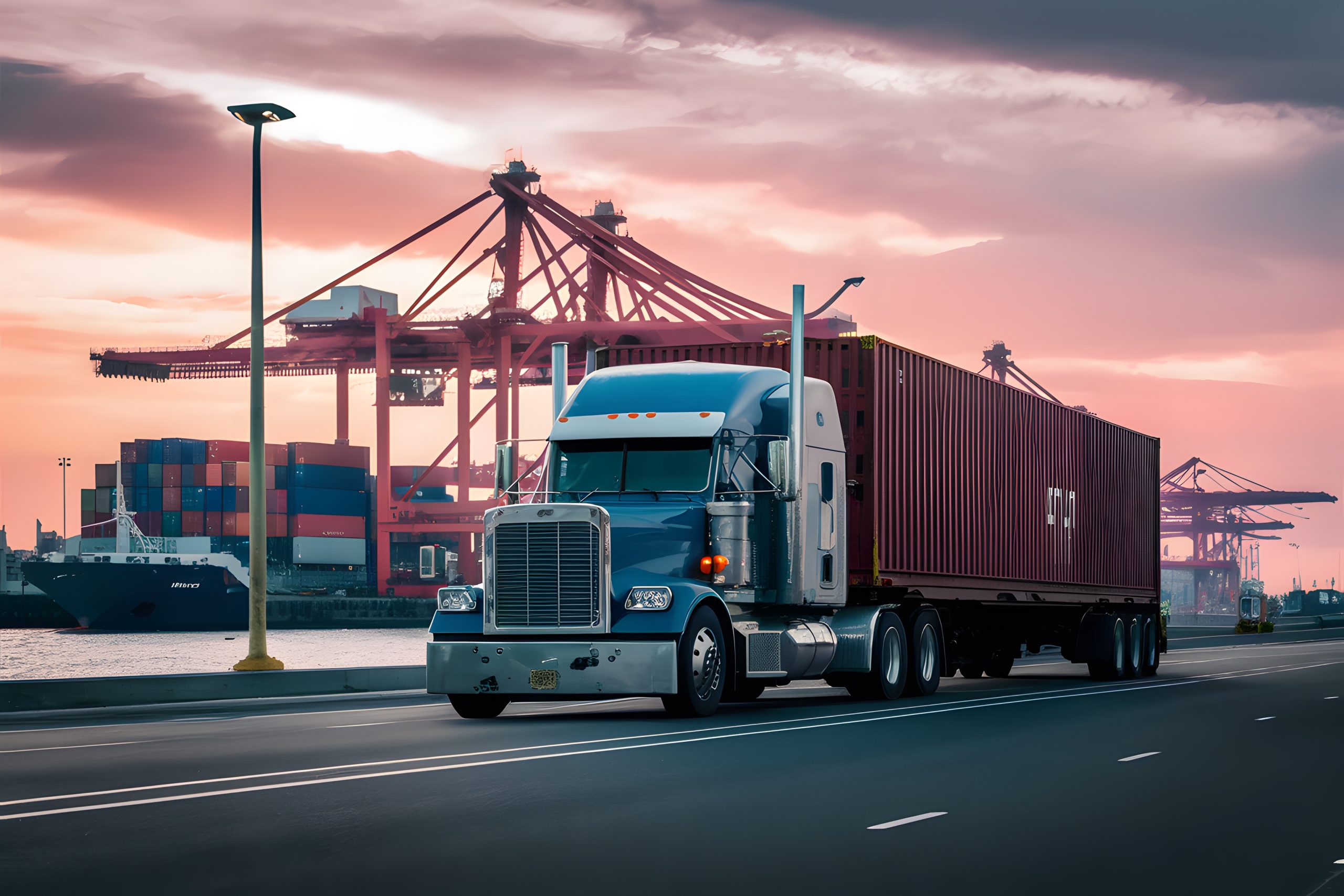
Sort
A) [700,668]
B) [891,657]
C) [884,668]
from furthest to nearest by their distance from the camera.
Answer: [891,657] < [884,668] < [700,668]

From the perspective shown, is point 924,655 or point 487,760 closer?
point 487,760

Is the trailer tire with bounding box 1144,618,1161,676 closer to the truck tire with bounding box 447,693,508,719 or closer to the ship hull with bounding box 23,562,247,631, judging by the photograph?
the truck tire with bounding box 447,693,508,719

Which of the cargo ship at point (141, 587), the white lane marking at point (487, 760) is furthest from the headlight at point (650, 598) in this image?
the cargo ship at point (141, 587)

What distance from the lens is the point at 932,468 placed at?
2209 cm

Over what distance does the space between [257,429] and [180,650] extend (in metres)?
30.9

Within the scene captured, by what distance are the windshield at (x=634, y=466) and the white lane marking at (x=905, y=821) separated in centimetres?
797

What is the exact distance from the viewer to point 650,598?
15844 mm

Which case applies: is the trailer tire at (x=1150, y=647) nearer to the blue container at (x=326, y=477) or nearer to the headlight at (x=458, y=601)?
the headlight at (x=458, y=601)

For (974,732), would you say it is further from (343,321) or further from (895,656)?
(343,321)

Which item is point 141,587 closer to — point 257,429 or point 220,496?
point 220,496

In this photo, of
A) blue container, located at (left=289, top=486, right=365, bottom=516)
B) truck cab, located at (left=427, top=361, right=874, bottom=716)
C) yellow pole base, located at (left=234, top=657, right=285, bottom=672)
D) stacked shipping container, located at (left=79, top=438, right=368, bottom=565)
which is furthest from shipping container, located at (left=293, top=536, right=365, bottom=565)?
truck cab, located at (left=427, top=361, right=874, bottom=716)

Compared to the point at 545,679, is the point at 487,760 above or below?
below

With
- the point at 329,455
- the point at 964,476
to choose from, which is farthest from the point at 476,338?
the point at 964,476

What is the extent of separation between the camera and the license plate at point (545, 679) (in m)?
15.9
